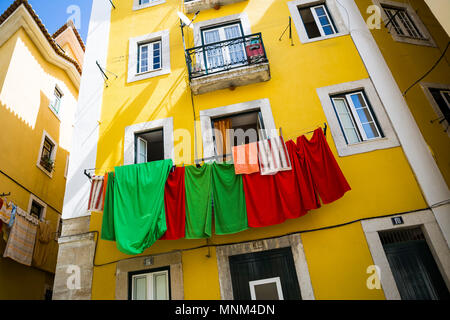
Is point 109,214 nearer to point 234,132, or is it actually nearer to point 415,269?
point 234,132

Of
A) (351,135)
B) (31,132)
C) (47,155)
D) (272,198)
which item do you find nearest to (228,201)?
(272,198)

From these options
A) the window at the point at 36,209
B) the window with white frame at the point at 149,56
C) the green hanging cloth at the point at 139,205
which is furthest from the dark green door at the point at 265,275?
the window at the point at 36,209

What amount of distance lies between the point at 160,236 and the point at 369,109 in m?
5.83

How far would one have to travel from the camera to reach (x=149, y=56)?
961cm

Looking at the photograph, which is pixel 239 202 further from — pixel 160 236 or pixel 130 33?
pixel 130 33

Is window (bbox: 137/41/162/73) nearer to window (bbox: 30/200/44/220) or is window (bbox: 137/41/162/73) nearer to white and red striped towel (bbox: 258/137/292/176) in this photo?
white and red striped towel (bbox: 258/137/292/176)

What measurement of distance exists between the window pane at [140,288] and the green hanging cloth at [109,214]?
3.65ft

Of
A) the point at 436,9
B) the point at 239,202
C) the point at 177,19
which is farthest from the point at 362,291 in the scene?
the point at 177,19

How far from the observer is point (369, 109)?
7539mm

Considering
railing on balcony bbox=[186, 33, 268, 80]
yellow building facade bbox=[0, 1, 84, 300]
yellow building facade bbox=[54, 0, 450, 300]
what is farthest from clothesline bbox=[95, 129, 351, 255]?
yellow building facade bbox=[0, 1, 84, 300]

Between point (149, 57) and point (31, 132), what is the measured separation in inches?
220

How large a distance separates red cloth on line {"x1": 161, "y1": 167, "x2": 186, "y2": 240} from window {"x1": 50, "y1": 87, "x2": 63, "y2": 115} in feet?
29.8

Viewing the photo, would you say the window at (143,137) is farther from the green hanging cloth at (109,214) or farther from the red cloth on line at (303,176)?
the red cloth on line at (303,176)

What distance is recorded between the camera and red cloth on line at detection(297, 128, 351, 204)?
20.4ft
